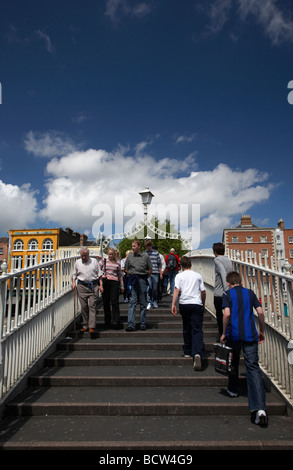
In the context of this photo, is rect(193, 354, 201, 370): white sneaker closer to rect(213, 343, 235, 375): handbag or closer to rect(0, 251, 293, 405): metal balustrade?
rect(213, 343, 235, 375): handbag

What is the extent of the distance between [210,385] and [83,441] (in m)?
1.96

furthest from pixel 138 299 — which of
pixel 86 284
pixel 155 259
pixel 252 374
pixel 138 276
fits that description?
pixel 252 374

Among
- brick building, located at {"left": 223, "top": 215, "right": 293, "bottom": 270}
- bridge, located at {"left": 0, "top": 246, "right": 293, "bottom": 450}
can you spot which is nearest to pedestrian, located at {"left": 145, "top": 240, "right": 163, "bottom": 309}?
bridge, located at {"left": 0, "top": 246, "right": 293, "bottom": 450}

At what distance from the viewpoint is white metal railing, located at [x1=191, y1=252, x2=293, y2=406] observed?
13.0 ft

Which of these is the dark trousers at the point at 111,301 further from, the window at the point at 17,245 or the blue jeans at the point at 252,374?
the window at the point at 17,245

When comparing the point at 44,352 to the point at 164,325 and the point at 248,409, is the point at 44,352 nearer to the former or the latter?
the point at 164,325

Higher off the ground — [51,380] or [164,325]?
[164,325]

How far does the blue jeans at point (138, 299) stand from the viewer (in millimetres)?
6434

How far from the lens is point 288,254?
57375mm

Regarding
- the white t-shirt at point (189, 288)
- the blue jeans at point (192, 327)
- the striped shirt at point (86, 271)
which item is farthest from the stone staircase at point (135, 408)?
the striped shirt at point (86, 271)

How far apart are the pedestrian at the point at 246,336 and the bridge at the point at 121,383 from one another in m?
0.22

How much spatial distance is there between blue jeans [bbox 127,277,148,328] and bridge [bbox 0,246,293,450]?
269mm
